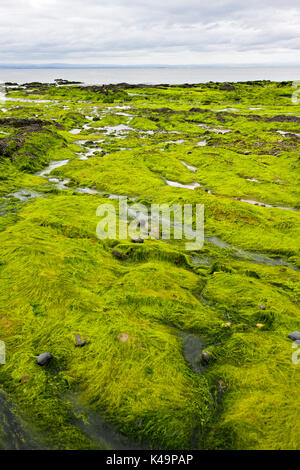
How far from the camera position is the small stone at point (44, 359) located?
3.81m

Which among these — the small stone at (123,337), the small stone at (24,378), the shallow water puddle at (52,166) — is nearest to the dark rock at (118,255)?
the small stone at (123,337)

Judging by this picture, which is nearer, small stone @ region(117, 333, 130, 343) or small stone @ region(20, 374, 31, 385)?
small stone @ region(20, 374, 31, 385)

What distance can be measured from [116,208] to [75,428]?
23.8 ft

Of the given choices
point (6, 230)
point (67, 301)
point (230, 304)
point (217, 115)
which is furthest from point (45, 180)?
point (217, 115)

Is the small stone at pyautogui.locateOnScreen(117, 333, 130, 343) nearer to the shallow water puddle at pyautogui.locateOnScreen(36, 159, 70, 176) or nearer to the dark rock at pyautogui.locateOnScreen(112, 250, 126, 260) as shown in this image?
the dark rock at pyautogui.locateOnScreen(112, 250, 126, 260)

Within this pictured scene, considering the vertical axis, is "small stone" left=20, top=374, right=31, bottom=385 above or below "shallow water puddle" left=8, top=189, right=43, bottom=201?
below

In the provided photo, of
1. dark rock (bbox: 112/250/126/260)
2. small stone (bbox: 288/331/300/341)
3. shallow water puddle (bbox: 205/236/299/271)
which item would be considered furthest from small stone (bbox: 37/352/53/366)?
shallow water puddle (bbox: 205/236/299/271)

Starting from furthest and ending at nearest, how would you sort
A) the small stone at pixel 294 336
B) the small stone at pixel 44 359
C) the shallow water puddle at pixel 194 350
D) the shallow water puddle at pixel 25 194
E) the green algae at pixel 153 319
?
the shallow water puddle at pixel 25 194 → the small stone at pixel 294 336 → the shallow water puddle at pixel 194 350 → the small stone at pixel 44 359 → the green algae at pixel 153 319

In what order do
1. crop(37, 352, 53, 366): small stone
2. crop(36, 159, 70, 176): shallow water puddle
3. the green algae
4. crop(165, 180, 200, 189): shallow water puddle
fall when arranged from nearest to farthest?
the green algae < crop(37, 352, 53, 366): small stone < crop(165, 180, 200, 189): shallow water puddle < crop(36, 159, 70, 176): shallow water puddle

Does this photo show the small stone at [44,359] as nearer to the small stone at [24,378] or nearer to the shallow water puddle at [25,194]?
the small stone at [24,378]

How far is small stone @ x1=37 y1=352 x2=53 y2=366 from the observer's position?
150 inches

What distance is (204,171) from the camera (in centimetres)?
1387

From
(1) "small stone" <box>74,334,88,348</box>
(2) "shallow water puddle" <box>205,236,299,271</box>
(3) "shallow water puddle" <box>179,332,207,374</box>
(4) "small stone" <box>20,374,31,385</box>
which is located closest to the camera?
(4) "small stone" <box>20,374,31,385</box>

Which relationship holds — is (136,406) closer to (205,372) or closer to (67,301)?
(205,372)
